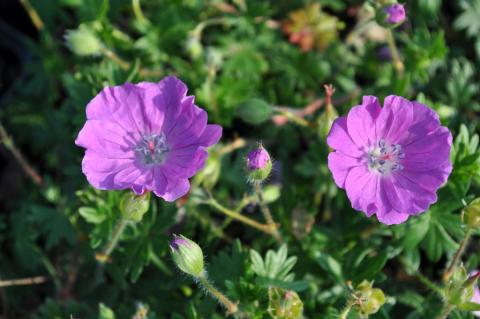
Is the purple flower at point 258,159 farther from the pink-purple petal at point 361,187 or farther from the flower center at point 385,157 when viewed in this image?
the flower center at point 385,157

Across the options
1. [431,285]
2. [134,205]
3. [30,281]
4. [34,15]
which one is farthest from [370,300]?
[34,15]

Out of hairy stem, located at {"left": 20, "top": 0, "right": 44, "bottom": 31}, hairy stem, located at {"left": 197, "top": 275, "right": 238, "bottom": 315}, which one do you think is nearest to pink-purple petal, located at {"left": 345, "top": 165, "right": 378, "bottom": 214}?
hairy stem, located at {"left": 197, "top": 275, "right": 238, "bottom": 315}

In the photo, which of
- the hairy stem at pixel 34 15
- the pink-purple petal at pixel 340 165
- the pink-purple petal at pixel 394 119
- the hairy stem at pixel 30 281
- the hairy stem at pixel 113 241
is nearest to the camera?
the pink-purple petal at pixel 340 165

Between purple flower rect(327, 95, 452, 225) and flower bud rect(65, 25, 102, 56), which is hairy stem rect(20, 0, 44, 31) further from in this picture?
purple flower rect(327, 95, 452, 225)

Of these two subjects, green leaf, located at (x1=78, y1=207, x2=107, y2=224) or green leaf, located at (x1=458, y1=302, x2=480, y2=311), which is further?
green leaf, located at (x1=78, y1=207, x2=107, y2=224)

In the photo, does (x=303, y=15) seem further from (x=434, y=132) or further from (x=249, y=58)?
(x=434, y=132)

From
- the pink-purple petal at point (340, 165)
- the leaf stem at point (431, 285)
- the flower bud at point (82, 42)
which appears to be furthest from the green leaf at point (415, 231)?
the flower bud at point (82, 42)
